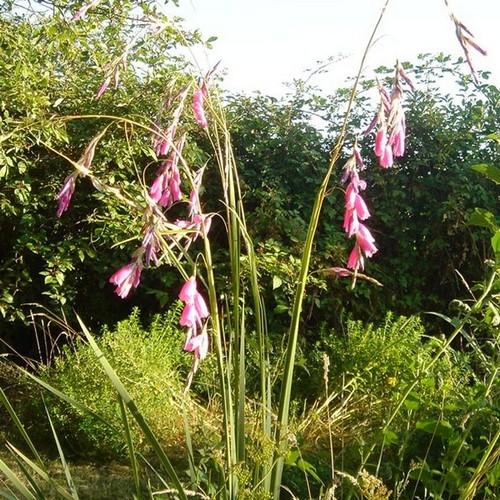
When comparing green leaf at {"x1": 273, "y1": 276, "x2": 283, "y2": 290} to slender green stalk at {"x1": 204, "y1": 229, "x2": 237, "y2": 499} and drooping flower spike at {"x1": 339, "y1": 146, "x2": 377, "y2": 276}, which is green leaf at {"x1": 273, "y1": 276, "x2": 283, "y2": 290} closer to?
slender green stalk at {"x1": 204, "y1": 229, "x2": 237, "y2": 499}

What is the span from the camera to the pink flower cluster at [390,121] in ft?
5.40

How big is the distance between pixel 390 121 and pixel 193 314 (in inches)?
21.7

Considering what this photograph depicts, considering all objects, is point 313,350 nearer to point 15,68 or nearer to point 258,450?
point 15,68

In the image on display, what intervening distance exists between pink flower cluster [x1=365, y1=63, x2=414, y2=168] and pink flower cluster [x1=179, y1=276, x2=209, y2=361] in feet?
1.51

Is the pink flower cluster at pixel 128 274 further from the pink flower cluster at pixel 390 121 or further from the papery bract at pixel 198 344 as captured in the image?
the pink flower cluster at pixel 390 121

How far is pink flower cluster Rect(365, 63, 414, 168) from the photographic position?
164 cm

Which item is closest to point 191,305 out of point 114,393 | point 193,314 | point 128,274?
point 193,314

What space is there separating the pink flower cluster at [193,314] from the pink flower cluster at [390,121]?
0.46 meters

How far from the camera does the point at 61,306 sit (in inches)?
201

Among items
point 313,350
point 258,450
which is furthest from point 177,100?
point 313,350

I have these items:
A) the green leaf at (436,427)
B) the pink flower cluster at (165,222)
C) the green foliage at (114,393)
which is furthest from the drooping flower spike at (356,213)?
the green foliage at (114,393)

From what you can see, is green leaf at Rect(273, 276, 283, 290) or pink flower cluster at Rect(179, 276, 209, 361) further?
green leaf at Rect(273, 276, 283, 290)

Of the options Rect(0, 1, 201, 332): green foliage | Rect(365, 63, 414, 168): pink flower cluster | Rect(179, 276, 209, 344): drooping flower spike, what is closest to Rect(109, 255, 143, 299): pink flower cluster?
Rect(179, 276, 209, 344): drooping flower spike

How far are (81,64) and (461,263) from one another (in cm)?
269
